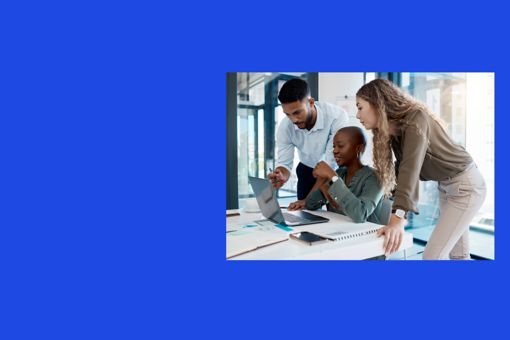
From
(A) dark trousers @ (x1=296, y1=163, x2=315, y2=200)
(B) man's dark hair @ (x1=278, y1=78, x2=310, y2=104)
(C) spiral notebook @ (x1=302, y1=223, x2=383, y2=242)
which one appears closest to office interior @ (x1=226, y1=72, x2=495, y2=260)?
(B) man's dark hair @ (x1=278, y1=78, x2=310, y2=104)

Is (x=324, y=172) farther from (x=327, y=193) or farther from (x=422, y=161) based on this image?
(x=422, y=161)

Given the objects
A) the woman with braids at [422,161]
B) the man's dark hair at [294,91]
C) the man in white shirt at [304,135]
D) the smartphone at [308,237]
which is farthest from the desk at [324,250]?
the man's dark hair at [294,91]

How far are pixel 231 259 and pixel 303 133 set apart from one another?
0.76m

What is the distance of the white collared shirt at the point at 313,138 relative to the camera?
66.6 inches

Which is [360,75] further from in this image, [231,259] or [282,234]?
[231,259]

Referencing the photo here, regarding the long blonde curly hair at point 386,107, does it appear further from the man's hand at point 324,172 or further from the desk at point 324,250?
the desk at point 324,250

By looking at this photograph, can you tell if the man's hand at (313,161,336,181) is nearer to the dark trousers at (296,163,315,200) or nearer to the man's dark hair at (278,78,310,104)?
the dark trousers at (296,163,315,200)

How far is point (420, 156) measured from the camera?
4.56ft

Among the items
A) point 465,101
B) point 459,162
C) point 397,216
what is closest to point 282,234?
point 397,216

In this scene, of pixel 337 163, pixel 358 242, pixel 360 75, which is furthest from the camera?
pixel 337 163

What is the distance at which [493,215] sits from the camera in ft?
4.96

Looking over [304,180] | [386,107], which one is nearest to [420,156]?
[386,107]

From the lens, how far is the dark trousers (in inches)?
69.7

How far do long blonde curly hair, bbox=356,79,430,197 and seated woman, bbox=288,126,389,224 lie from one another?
9 centimetres
